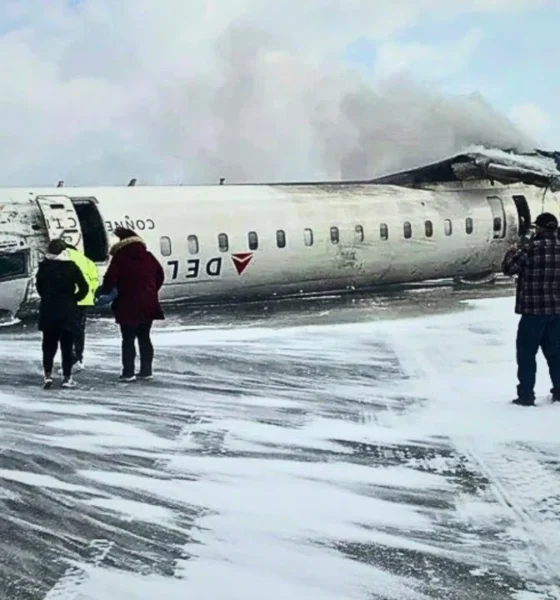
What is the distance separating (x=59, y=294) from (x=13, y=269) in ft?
21.4

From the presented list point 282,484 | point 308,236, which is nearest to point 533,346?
point 282,484

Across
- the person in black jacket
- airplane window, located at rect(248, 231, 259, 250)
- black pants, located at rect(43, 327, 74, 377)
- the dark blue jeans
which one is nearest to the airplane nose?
airplane window, located at rect(248, 231, 259, 250)

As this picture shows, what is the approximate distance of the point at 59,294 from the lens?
10047 mm

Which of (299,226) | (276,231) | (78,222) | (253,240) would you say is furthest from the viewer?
(299,226)

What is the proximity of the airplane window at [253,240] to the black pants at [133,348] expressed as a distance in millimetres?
7780

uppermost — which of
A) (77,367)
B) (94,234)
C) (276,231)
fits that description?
(94,234)

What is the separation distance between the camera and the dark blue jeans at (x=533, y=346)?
29.7 feet

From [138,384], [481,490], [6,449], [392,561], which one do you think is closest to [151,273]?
[138,384]

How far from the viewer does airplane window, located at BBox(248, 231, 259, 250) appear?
1858 cm

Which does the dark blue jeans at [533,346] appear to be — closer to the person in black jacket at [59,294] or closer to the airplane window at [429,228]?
the person in black jacket at [59,294]

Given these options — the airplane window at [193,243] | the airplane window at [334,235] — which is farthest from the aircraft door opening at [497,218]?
the airplane window at [193,243]

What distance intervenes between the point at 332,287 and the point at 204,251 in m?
3.40

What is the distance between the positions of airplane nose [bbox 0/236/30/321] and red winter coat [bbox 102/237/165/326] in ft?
19.3

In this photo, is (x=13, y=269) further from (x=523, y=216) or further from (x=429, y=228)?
(x=523, y=216)
